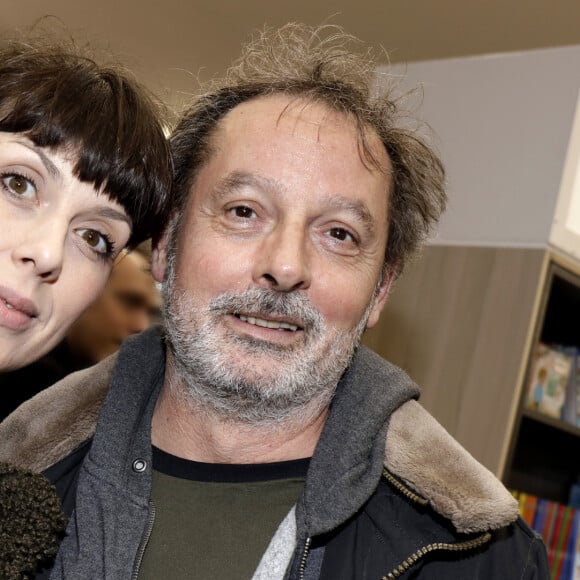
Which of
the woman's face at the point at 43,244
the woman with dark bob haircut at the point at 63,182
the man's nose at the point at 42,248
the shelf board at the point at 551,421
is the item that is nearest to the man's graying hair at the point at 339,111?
the woman with dark bob haircut at the point at 63,182

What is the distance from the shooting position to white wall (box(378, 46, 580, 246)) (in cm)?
311

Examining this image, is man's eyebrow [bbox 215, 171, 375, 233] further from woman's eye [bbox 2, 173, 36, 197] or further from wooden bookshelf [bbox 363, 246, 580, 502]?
wooden bookshelf [bbox 363, 246, 580, 502]

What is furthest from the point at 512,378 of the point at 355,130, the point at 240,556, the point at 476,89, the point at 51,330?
the point at 51,330

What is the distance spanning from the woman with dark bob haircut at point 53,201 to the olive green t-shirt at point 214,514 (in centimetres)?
20

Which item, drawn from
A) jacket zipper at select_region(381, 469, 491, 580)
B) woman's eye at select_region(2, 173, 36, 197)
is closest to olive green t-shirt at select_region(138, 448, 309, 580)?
jacket zipper at select_region(381, 469, 491, 580)

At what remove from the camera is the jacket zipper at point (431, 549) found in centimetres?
166

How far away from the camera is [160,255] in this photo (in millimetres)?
2055

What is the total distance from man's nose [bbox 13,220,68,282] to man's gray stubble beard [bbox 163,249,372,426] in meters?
0.36

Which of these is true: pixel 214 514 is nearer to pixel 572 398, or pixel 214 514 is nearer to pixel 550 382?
pixel 550 382

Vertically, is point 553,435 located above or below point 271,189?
below

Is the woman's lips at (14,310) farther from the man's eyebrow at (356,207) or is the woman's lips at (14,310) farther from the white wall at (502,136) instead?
the white wall at (502,136)

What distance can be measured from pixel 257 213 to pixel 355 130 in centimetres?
31

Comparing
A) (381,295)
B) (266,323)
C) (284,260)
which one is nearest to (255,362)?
(266,323)

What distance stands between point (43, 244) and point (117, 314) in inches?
63.5
